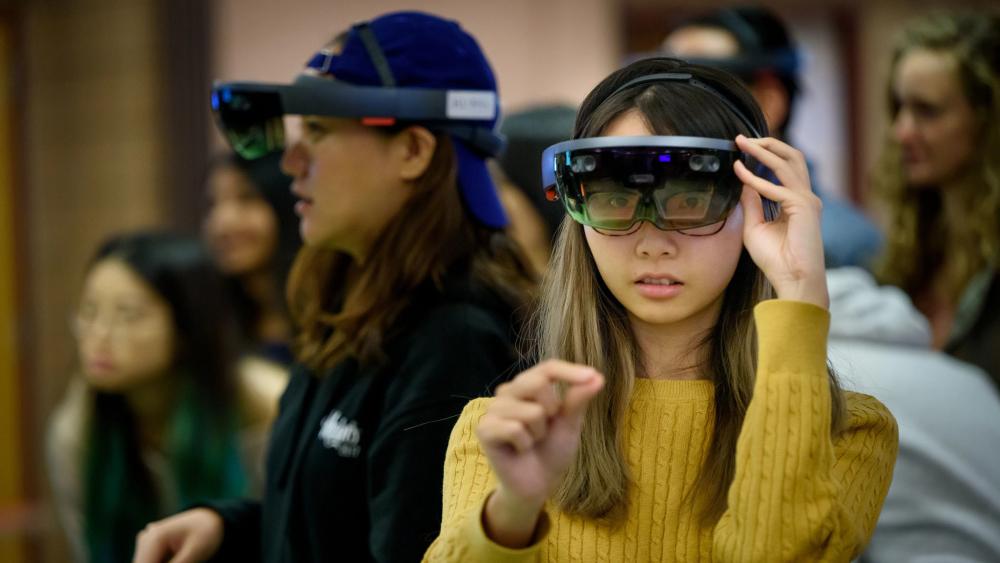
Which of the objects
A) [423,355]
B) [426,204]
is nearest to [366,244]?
[426,204]

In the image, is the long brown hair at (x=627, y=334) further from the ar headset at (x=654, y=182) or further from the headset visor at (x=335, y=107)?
the headset visor at (x=335, y=107)

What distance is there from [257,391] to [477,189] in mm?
1751

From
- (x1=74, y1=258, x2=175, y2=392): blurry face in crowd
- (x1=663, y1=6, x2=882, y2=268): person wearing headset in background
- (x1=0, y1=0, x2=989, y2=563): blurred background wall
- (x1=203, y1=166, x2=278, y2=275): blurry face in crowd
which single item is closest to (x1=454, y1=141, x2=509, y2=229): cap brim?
(x1=663, y1=6, x2=882, y2=268): person wearing headset in background

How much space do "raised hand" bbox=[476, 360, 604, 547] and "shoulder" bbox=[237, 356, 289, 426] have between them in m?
2.26

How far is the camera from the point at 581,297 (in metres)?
1.42

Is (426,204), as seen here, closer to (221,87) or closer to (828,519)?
(221,87)

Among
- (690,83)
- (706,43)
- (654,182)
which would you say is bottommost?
(654,182)

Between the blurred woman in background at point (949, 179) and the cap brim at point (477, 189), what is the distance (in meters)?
1.30

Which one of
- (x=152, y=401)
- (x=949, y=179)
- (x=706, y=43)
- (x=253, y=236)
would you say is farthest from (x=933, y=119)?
(x=253, y=236)

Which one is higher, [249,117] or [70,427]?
[249,117]

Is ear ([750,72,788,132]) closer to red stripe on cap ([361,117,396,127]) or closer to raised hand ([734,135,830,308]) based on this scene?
red stripe on cap ([361,117,396,127])

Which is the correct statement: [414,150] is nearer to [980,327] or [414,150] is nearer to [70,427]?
[980,327]

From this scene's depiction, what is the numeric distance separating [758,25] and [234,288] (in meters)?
2.21

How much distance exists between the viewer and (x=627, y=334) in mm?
1411
